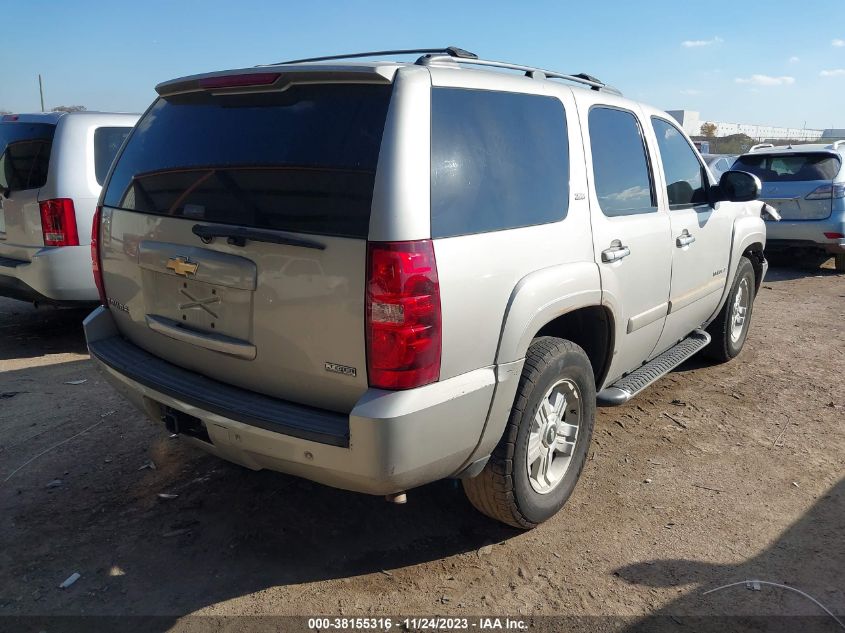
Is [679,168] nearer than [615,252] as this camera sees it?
No

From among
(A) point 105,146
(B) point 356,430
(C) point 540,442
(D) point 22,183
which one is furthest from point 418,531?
(D) point 22,183

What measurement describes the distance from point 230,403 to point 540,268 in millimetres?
1371

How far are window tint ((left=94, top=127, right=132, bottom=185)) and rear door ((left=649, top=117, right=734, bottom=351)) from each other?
14.4 ft

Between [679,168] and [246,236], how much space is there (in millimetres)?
3144

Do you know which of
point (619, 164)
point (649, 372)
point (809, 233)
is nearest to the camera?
point (619, 164)

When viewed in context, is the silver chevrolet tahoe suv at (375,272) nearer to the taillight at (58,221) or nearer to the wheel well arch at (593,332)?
the wheel well arch at (593,332)

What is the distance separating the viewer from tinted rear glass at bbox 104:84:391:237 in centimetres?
239

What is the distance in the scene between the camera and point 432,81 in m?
2.52

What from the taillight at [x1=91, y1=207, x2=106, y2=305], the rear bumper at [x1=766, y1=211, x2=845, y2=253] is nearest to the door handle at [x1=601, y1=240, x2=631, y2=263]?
the taillight at [x1=91, y1=207, x2=106, y2=305]

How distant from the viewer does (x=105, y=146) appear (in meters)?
5.80

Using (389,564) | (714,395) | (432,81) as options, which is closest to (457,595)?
(389,564)

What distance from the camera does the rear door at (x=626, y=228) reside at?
11.1 feet

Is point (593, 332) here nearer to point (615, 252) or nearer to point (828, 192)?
point (615, 252)

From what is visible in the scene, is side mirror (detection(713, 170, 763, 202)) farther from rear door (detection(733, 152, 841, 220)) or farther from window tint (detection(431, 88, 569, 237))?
rear door (detection(733, 152, 841, 220))
